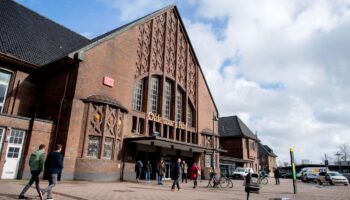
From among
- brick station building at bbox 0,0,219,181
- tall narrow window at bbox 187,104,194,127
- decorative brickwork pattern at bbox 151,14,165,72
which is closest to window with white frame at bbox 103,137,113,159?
brick station building at bbox 0,0,219,181

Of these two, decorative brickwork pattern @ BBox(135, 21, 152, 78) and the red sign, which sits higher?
decorative brickwork pattern @ BBox(135, 21, 152, 78)

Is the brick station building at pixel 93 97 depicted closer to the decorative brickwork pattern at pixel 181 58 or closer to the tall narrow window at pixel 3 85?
the tall narrow window at pixel 3 85

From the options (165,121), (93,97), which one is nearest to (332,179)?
(165,121)

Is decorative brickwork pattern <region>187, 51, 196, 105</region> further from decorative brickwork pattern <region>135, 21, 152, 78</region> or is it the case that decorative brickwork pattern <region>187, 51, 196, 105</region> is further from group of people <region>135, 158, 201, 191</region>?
group of people <region>135, 158, 201, 191</region>

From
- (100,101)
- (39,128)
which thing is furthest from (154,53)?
(39,128)

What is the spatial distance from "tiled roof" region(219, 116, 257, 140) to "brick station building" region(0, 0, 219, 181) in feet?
66.3

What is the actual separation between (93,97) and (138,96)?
6490 mm

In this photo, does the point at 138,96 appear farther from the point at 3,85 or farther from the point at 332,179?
the point at 332,179

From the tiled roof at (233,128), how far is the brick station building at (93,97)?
20.2 metres

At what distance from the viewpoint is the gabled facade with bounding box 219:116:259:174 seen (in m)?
50.0

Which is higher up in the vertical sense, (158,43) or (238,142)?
(158,43)

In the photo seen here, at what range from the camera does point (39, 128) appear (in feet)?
63.2

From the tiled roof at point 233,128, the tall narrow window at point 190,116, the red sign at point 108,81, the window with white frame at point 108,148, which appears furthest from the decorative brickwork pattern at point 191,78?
the tiled roof at point 233,128

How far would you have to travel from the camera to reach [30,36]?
25.4m
